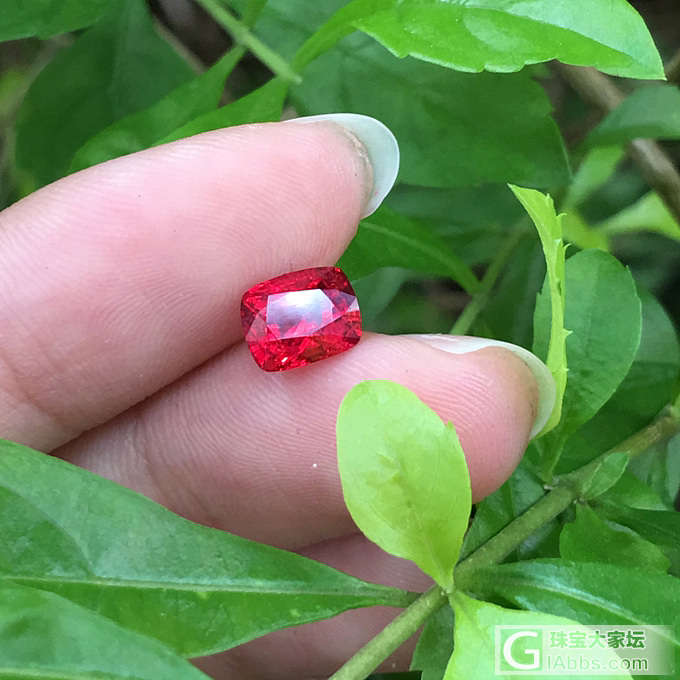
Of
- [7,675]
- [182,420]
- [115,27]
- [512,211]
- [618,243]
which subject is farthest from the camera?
[618,243]

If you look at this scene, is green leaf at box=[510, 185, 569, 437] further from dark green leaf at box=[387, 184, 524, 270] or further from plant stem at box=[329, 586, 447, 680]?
dark green leaf at box=[387, 184, 524, 270]

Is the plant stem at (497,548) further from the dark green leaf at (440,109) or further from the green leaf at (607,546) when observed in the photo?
the dark green leaf at (440,109)

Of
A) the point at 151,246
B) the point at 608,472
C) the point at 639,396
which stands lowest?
the point at 639,396

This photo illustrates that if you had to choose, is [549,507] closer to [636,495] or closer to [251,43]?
[636,495]

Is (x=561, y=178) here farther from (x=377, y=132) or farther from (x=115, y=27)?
(x=115, y=27)

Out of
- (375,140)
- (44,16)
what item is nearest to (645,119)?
(375,140)

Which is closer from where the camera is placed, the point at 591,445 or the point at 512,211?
the point at 591,445

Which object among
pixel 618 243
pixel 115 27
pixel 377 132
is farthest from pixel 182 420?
pixel 618 243

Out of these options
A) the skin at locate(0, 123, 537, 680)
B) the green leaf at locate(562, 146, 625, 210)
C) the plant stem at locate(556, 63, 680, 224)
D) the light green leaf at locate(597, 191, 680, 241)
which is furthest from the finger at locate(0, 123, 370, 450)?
the light green leaf at locate(597, 191, 680, 241)
